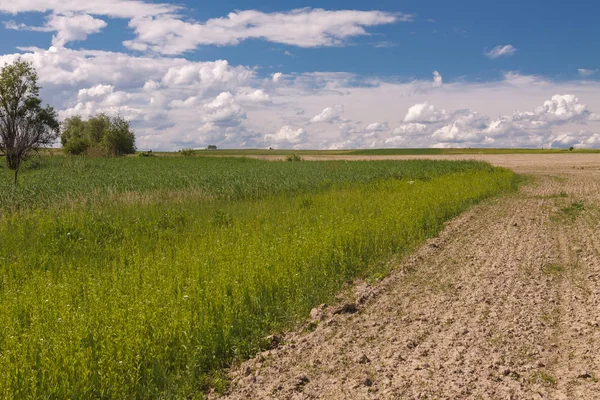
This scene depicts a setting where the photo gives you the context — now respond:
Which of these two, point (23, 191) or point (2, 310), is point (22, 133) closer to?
point (23, 191)

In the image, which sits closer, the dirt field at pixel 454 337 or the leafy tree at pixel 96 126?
the dirt field at pixel 454 337

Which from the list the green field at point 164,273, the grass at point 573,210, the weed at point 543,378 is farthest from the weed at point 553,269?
the grass at point 573,210

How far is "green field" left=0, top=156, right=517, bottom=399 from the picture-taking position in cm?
518

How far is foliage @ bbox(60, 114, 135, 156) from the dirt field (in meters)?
64.2

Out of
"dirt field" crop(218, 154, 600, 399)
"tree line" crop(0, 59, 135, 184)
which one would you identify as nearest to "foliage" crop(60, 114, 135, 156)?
"tree line" crop(0, 59, 135, 184)

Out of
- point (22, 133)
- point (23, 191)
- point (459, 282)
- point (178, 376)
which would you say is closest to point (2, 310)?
point (178, 376)

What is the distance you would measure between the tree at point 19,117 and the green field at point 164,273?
8.85 feet

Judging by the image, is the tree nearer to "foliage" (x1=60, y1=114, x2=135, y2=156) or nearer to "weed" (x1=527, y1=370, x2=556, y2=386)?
"foliage" (x1=60, y1=114, x2=135, y2=156)

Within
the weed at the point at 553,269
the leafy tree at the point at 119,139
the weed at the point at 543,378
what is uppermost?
the leafy tree at the point at 119,139

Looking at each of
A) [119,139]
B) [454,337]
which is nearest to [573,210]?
[454,337]

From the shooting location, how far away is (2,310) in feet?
22.6

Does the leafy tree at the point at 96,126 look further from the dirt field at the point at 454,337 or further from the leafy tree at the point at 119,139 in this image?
the dirt field at the point at 454,337

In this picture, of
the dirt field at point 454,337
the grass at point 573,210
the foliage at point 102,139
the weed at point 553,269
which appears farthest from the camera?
the foliage at point 102,139

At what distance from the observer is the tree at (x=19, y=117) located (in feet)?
63.9
